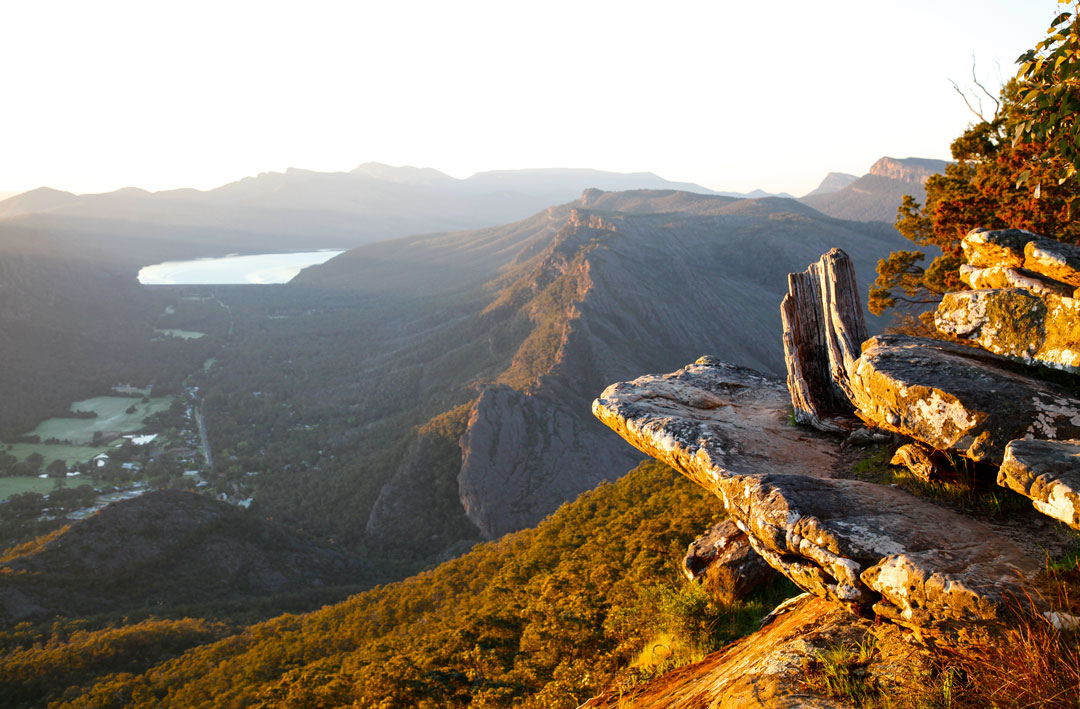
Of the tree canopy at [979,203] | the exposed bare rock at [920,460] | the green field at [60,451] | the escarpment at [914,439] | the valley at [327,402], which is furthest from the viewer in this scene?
the green field at [60,451]

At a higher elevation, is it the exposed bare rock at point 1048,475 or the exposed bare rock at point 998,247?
the exposed bare rock at point 998,247

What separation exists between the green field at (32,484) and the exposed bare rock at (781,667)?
61.8m

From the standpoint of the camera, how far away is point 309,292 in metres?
126

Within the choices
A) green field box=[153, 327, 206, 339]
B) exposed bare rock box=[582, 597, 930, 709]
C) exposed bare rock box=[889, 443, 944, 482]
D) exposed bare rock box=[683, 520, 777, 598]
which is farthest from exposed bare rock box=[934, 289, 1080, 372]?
green field box=[153, 327, 206, 339]

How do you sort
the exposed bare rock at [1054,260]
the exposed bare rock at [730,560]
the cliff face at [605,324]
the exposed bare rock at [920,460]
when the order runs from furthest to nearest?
the cliff face at [605,324] → the exposed bare rock at [730,560] → the exposed bare rock at [1054,260] → the exposed bare rock at [920,460]

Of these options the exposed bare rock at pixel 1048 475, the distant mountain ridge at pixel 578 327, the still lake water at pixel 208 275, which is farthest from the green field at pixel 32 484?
the still lake water at pixel 208 275

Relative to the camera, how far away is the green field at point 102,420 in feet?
210

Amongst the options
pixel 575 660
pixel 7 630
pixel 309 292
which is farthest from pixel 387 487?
pixel 309 292

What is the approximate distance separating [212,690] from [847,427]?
717 inches

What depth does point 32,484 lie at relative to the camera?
51.9m

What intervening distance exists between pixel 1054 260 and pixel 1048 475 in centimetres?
392

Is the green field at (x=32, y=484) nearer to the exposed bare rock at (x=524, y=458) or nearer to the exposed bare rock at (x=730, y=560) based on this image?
the exposed bare rock at (x=524, y=458)

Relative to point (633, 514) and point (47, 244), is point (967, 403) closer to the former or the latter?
point (633, 514)

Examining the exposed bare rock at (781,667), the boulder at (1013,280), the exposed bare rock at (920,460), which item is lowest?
the exposed bare rock at (781,667)
